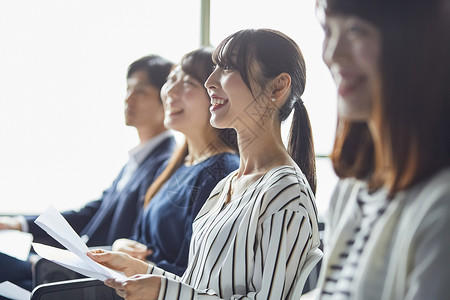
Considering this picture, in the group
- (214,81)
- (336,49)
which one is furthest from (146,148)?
(336,49)

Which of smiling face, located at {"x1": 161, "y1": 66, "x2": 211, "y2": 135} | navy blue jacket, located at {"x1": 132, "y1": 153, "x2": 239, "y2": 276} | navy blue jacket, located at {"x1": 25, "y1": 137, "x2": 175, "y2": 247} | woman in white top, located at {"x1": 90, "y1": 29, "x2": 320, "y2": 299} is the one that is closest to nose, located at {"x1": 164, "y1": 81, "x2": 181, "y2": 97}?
smiling face, located at {"x1": 161, "y1": 66, "x2": 211, "y2": 135}

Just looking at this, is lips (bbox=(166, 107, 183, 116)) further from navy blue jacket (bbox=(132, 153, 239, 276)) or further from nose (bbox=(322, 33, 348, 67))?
nose (bbox=(322, 33, 348, 67))

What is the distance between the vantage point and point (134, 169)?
252 cm

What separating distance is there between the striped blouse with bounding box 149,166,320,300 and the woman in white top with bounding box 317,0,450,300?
13.6 inches

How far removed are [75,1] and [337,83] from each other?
2.67 meters

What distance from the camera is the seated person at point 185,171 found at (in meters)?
1.72

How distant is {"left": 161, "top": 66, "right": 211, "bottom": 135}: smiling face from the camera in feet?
6.10

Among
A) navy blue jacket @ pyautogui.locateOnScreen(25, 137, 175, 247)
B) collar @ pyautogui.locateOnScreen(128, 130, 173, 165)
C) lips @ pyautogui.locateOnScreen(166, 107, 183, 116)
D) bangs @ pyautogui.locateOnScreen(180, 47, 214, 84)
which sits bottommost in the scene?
navy blue jacket @ pyautogui.locateOnScreen(25, 137, 175, 247)

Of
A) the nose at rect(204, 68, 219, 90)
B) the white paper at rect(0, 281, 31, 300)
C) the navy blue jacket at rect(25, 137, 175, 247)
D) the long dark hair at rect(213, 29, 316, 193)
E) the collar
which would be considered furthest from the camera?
the collar

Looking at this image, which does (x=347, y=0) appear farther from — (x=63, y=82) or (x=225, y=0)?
(x=63, y=82)

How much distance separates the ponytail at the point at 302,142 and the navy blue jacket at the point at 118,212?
1.11 meters

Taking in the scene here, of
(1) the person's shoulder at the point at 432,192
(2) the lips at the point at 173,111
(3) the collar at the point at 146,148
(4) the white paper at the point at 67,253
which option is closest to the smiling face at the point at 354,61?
(1) the person's shoulder at the point at 432,192

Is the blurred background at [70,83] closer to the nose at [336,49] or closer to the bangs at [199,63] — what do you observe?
the bangs at [199,63]

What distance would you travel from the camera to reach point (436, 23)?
61 cm
